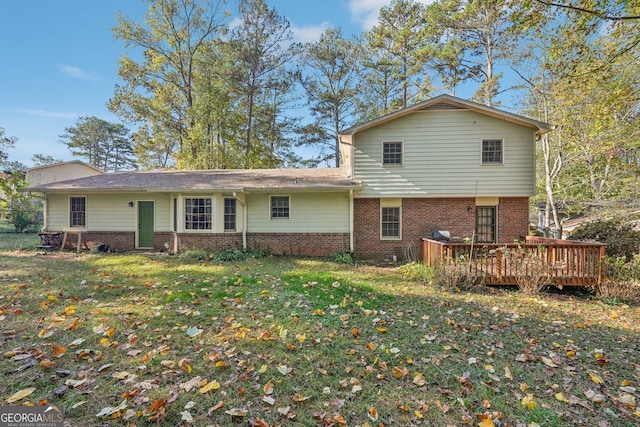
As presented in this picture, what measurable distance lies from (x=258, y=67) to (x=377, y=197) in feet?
49.2

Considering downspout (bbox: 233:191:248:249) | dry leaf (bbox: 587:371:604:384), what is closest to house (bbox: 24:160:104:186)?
downspout (bbox: 233:191:248:249)

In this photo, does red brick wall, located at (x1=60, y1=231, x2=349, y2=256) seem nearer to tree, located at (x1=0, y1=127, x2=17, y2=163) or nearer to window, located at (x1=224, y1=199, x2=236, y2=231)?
window, located at (x1=224, y1=199, x2=236, y2=231)

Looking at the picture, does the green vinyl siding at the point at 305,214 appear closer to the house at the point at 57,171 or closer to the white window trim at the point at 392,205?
the white window trim at the point at 392,205

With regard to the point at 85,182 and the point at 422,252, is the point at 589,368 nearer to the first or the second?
the point at 422,252

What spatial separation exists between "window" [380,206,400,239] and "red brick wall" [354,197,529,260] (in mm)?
209

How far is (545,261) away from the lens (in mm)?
6879

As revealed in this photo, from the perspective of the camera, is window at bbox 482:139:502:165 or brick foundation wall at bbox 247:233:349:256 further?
brick foundation wall at bbox 247:233:349:256

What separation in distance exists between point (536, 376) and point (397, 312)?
2.14m

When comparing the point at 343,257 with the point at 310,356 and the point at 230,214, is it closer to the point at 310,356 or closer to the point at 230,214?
the point at 230,214

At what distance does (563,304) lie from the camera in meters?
6.04

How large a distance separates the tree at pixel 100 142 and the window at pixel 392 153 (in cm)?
3847

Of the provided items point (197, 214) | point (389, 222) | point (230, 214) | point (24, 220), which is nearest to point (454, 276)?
point (389, 222)

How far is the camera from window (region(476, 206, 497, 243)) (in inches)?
434

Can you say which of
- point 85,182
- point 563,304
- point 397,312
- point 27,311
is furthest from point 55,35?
point 563,304
